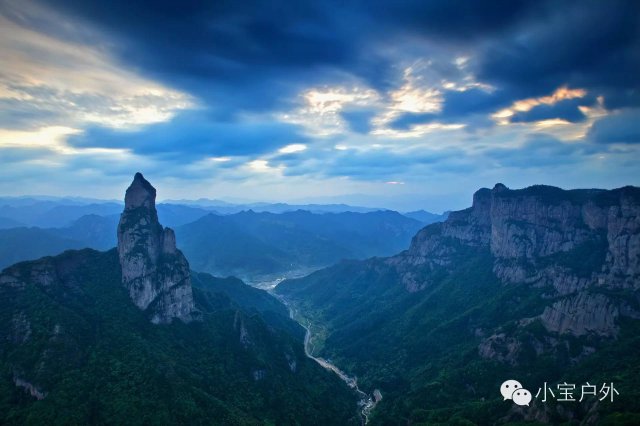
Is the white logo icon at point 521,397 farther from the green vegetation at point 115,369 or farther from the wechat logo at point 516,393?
the green vegetation at point 115,369

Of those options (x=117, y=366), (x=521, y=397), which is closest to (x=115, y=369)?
(x=117, y=366)

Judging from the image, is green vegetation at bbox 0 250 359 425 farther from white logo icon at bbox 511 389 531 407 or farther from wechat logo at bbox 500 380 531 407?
white logo icon at bbox 511 389 531 407

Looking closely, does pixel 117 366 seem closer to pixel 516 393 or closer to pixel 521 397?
pixel 516 393

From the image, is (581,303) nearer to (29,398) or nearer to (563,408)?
(563,408)

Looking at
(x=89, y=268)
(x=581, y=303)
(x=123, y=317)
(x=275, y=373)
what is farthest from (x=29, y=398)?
(x=581, y=303)

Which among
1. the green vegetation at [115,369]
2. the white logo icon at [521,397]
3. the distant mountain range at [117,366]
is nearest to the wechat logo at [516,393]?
the white logo icon at [521,397]

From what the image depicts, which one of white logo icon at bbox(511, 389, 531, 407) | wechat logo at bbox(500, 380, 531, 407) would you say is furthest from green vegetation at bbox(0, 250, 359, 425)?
white logo icon at bbox(511, 389, 531, 407)

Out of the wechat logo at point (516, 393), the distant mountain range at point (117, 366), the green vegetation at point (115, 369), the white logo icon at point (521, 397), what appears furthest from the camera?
the wechat logo at point (516, 393)

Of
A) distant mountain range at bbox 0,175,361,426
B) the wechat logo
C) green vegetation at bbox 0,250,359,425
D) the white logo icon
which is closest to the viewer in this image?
green vegetation at bbox 0,250,359,425
